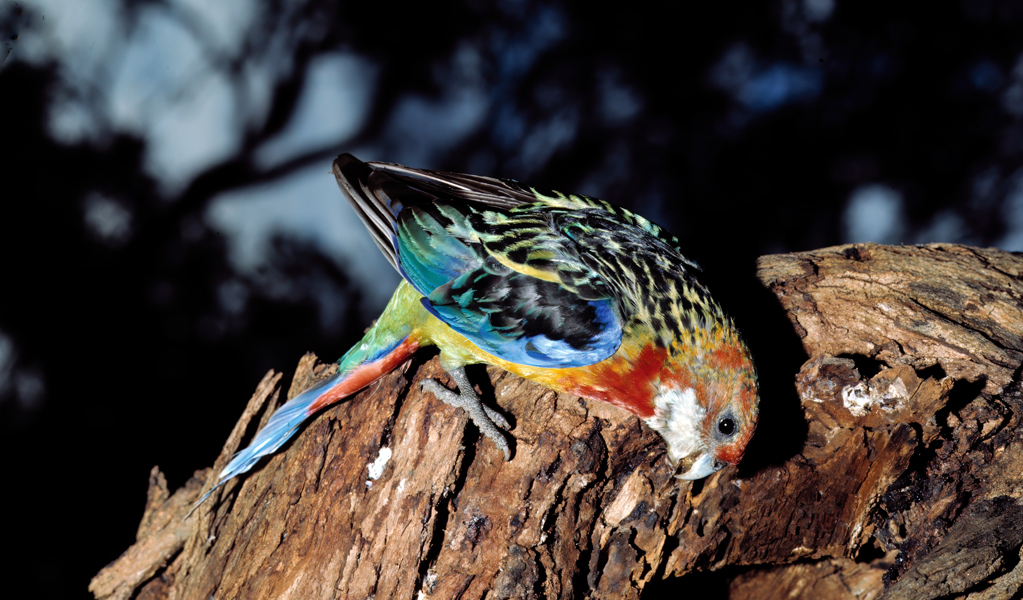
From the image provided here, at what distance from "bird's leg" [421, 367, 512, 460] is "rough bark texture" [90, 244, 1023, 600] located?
49mm

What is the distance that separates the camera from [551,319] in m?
2.13

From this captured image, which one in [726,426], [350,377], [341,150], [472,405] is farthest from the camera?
[341,150]

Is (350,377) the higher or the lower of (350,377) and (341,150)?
the lower

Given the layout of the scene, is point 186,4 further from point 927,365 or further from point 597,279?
point 927,365

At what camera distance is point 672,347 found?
2.08 metres

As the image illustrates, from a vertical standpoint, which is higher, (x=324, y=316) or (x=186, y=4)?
(x=186, y=4)

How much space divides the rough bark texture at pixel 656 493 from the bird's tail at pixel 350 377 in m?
0.07

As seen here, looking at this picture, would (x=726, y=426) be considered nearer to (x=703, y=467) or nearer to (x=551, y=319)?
(x=703, y=467)

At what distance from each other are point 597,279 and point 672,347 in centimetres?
39

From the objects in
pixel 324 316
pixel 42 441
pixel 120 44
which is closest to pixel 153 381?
pixel 42 441

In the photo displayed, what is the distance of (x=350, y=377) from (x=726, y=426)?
160cm

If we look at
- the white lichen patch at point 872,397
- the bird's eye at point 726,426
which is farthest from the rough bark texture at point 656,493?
the bird's eye at point 726,426

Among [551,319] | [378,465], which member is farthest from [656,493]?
[378,465]

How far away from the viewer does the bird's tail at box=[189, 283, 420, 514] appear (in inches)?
97.7
